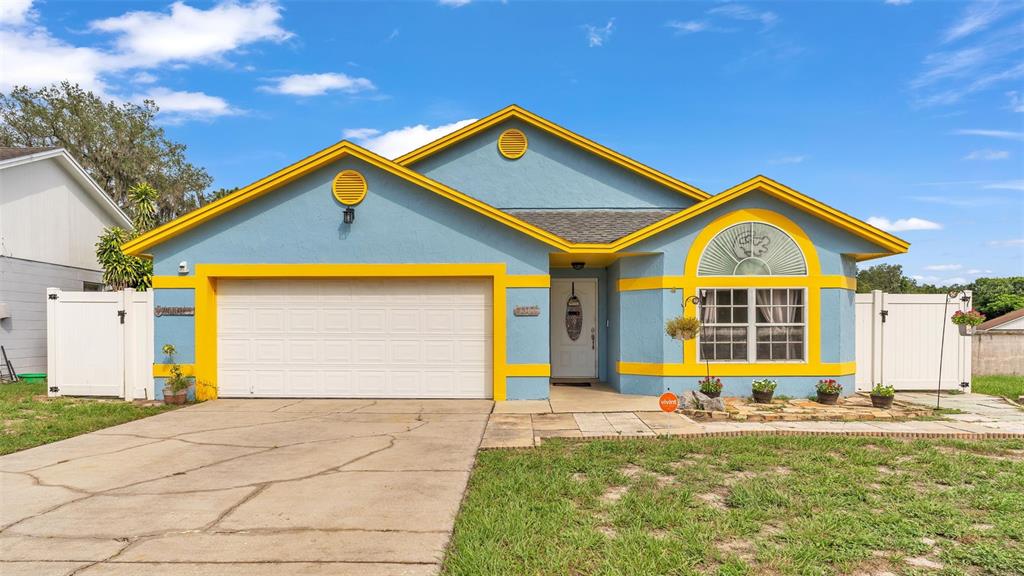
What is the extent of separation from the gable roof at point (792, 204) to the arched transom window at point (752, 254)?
1.96 ft

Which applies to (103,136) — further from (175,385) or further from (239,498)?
(239,498)

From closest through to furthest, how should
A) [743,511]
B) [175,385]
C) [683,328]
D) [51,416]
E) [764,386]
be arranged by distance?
[743,511] → [51,416] → [683,328] → [764,386] → [175,385]

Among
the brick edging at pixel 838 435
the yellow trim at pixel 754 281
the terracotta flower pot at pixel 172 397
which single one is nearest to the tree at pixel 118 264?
the terracotta flower pot at pixel 172 397

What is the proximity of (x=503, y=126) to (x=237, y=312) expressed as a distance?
24.6 ft

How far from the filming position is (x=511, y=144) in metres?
14.3

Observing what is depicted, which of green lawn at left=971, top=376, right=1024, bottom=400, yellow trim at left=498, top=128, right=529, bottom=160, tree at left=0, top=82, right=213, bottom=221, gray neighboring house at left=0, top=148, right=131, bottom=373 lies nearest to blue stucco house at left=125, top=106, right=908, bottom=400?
yellow trim at left=498, top=128, right=529, bottom=160

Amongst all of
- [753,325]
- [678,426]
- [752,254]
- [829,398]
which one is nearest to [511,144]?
[752,254]

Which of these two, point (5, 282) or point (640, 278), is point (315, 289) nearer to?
point (640, 278)

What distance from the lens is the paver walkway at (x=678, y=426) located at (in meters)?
7.92

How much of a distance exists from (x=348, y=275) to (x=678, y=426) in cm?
657

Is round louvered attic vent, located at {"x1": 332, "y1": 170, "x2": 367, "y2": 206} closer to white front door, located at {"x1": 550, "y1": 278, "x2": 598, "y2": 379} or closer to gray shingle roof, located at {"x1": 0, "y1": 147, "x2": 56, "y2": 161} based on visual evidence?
white front door, located at {"x1": 550, "y1": 278, "x2": 598, "y2": 379}

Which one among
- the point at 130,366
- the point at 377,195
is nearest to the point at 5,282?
the point at 130,366

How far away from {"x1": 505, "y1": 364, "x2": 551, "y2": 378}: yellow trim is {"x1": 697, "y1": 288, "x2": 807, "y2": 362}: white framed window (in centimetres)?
300

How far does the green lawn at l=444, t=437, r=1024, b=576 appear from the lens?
4012mm
